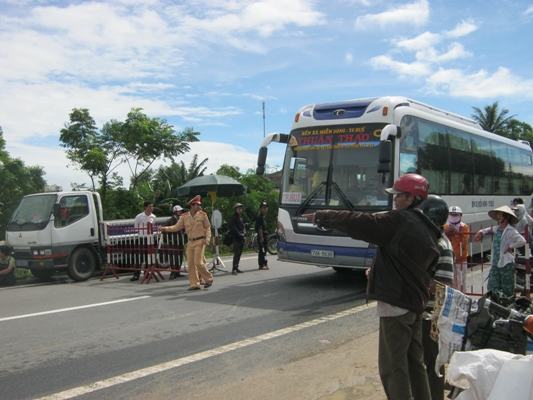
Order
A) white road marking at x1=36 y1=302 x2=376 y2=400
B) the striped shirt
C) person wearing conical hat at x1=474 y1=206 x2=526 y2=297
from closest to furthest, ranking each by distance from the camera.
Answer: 1. the striped shirt
2. white road marking at x1=36 y1=302 x2=376 y2=400
3. person wearing conical hat at x1=474 y1=206 x2=526 y2=297

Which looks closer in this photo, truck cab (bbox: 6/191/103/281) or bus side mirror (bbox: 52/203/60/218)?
truck cab (bbox: 6/191/103/281)

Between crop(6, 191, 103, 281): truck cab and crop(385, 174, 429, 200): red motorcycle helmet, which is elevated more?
crop(385, 174, 429, 200): red motorcycle helmet

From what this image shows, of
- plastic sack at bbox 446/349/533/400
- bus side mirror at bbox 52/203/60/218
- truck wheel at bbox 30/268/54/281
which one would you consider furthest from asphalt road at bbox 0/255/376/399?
plastic sack at bbox 446/349/533/400

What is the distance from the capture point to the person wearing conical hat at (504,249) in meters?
7.78

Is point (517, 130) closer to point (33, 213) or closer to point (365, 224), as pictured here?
point (33, 213)

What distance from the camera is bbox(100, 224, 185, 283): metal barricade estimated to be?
496 inches

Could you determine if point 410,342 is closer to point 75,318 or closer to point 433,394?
point 433,394

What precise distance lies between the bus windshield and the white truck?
4834 millimetres

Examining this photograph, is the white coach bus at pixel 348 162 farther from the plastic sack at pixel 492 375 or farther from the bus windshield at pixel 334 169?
the plastic sack at pixel 492 375

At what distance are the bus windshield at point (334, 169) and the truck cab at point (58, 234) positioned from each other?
509 cm

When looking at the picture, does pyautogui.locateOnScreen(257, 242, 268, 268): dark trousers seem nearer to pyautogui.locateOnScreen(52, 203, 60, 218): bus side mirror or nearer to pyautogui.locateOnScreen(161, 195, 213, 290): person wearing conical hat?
pyautogui.locateOnScreen(161, 195, 213, 290): person wearing conical hat

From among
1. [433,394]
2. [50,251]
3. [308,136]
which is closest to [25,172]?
[50,251]

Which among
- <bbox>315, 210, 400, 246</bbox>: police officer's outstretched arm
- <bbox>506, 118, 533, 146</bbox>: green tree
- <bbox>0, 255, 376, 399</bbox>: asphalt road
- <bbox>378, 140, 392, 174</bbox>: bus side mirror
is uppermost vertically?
<bbox>506, 118, 533, 146</bbox>: green tree

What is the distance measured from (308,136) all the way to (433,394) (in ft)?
23.5
